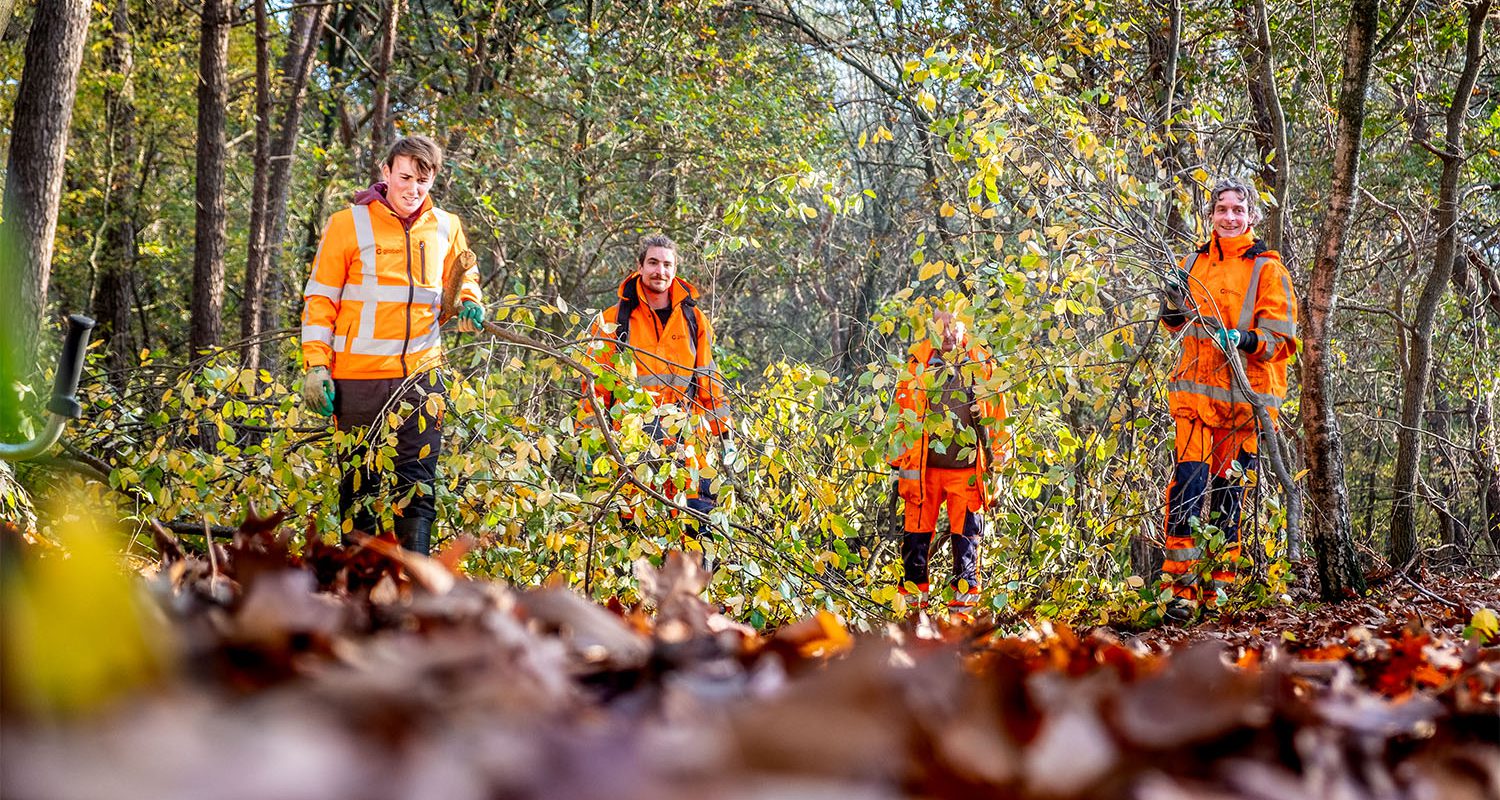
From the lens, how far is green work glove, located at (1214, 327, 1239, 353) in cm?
512

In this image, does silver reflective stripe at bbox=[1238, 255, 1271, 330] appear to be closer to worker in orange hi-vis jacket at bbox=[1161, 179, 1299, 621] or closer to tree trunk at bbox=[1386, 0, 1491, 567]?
worker in orange hi-vis jacket at bbox=[1161, 179, 1299, 621]

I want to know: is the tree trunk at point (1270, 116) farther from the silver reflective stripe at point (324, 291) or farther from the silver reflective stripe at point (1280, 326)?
the silver reflective stripe at point (324, 291)

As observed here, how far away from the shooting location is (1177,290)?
5211 mm

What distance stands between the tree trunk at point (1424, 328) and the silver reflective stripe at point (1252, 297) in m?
2.11

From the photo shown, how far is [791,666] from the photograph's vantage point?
967 millimetres

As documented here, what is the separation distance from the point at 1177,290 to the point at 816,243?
13569 mm

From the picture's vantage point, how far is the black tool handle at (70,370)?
1837mm

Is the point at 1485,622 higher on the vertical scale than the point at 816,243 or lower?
lower

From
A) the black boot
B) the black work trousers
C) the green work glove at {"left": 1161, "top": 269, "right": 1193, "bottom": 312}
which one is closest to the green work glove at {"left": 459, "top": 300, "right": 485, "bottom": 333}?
the black work trousers

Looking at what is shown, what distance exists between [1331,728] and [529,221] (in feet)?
41.9

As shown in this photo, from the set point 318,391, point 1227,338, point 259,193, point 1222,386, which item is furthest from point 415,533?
point 259,193

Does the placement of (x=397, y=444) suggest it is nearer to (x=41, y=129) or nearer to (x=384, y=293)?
(x=384, y=293)

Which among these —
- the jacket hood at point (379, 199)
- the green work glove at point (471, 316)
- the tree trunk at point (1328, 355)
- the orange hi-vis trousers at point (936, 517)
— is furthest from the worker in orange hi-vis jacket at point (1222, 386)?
the jacket hood at point (379, 199)

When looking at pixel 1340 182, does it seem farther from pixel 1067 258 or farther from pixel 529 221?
pixel 529 221
